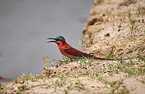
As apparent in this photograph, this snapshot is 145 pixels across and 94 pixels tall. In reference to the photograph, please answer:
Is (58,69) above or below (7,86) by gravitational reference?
above

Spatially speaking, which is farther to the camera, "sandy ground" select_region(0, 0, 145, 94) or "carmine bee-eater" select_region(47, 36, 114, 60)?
"carmine bee-eater" select_region(47, 36, 114, 60)

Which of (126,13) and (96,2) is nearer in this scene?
(126,13)

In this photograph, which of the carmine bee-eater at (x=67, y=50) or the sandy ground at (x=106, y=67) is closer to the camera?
the sandy ground at (x=106, y=67)

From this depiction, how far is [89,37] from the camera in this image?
6508mm

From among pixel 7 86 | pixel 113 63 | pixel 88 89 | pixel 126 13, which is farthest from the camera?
pixel 126 13

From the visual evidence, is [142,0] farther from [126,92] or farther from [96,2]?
[126,92]

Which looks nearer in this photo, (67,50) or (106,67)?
(106,67)

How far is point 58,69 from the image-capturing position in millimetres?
3820

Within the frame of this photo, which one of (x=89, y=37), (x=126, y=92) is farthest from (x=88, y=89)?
(x=89, y=37)

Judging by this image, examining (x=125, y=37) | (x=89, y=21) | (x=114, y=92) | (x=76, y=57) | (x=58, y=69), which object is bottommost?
(x=114, y=92)

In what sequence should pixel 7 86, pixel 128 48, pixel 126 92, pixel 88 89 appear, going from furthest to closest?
pixel 128 48 < pixel 7 86 < pixel 88 89 < pixel 126 92

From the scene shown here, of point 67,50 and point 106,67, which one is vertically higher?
point 67,50

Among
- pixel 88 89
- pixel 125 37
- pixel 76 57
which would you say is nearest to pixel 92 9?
pixel 125 37

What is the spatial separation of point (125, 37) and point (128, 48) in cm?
46
